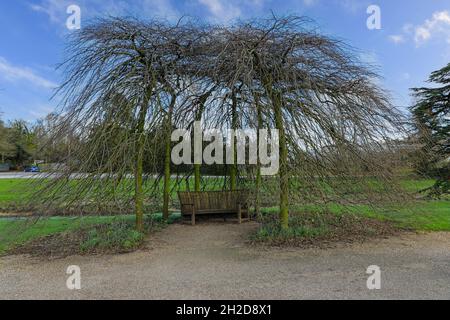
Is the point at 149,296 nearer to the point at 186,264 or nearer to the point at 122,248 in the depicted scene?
the point at 186,264

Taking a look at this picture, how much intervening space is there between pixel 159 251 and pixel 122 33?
478 centimetres

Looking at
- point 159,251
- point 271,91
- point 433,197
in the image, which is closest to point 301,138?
point 271,91

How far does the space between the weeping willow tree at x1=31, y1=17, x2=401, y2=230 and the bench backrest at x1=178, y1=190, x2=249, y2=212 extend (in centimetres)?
175

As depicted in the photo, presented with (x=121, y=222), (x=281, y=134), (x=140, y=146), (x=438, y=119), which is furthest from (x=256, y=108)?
(x=438, y=119)

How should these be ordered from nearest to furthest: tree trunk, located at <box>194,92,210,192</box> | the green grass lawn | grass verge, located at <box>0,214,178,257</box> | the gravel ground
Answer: the gravel ground
grass verge, located at <box>0,214,178,257</box>
the green grass lawn
tree trunk, located at <box>194,92,210,192</box>

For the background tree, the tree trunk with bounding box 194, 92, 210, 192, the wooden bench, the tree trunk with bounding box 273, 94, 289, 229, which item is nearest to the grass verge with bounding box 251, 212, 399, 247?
the tree trunk with bounding box 273, 94, 289, 229

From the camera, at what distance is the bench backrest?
820cm

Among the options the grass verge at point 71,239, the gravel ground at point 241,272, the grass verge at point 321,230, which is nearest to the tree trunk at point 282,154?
the grass verge at point 321,230

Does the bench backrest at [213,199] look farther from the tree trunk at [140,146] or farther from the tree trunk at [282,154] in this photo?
the tree trunk at [282,154]

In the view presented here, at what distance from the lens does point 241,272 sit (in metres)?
4.39

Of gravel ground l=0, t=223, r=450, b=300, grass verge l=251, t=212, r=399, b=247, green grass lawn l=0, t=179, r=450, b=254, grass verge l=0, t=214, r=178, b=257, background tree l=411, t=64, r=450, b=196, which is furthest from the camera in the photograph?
background tree l=411, t=64, r=450, b=196

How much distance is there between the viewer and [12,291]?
3855 mm

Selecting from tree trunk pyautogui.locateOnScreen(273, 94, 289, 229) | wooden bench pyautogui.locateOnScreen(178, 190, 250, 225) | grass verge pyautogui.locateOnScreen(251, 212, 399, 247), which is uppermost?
tree trunk pyautogui.locateOnScreen(273, 94, 289, 229)

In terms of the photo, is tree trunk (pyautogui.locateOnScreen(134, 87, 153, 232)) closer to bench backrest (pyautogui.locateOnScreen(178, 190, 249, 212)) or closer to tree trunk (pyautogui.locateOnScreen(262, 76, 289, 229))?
bench backrest (pyautogui.locateOnScreen(178, 190, 249, 212))
